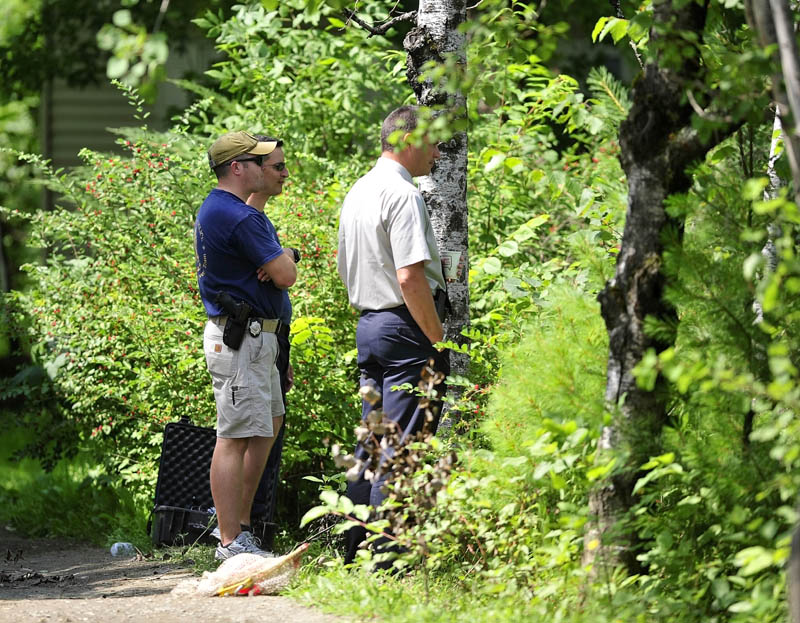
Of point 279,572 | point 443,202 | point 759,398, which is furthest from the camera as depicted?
point 443,202

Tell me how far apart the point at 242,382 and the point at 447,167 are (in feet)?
4.90

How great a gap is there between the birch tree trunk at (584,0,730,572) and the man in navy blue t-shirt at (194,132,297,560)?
1.80 m

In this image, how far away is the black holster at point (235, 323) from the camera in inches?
191

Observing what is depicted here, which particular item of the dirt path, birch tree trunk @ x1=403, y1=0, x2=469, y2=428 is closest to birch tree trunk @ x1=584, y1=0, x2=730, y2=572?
the dirt path

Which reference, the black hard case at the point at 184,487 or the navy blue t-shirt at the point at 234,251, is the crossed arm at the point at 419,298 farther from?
the black hard case at the point at 184,487

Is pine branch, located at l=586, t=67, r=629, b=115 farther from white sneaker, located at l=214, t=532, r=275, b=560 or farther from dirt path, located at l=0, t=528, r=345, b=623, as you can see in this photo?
dirt path, located at l=0, t=528, r=345, b=623

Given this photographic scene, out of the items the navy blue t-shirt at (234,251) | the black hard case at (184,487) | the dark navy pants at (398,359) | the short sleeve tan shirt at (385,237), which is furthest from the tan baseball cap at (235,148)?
the black hard case at (184,487)

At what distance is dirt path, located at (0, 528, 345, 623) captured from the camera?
13.8 ft

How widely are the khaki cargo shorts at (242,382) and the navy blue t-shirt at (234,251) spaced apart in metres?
0.14

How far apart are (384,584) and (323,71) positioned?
4550 mm

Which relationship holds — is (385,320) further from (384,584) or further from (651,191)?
(651,191)

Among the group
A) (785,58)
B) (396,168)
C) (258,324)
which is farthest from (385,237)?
(785,58)

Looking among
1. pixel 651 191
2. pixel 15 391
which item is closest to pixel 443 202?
pixel 651 191

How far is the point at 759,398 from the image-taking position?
344 centimetres
